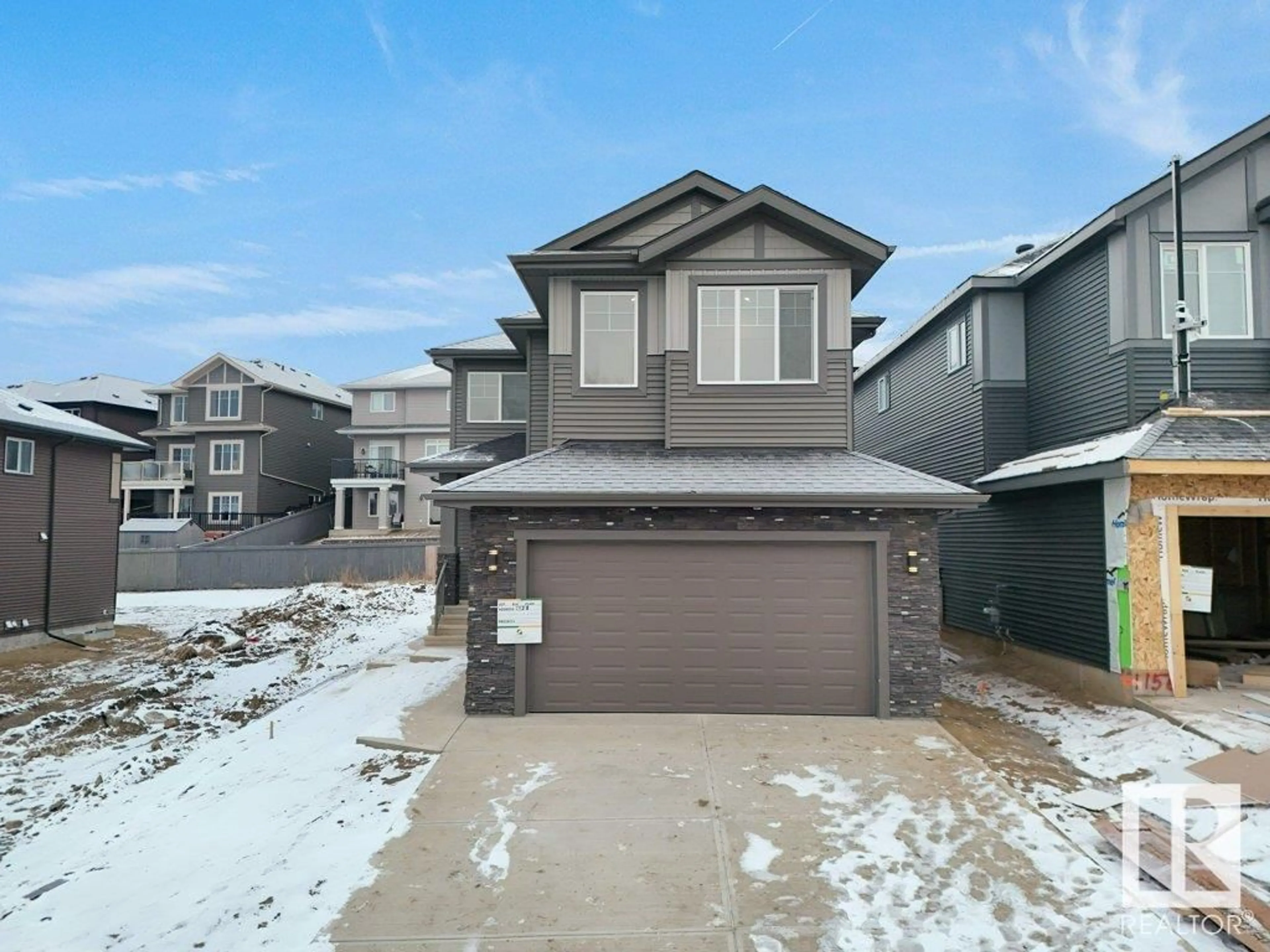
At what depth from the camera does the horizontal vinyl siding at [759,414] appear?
9961 millimetres

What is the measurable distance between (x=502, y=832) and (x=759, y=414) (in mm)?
6515

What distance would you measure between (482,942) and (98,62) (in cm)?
2497

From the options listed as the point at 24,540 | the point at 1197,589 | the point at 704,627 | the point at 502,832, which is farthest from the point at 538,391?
the point at 24,540

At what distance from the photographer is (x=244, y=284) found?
71.5 meters

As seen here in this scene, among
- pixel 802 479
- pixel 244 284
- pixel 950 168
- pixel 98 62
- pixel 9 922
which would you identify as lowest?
pixel 9 922

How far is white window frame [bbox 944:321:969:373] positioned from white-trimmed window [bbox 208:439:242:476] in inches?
1238

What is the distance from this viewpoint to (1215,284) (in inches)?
422

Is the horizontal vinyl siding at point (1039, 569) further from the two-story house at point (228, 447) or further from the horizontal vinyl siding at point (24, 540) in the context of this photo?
the two-story house at point (228, 447)

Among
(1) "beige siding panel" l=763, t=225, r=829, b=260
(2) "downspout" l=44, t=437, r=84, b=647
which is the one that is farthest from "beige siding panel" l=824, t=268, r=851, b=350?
(2) "downspout" l=44, t=437, r=84, b=647

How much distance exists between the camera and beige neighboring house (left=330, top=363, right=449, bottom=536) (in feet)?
108

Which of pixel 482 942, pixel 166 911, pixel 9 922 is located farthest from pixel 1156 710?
pixel 9 922

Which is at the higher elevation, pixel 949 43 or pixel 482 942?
pixel 949 43

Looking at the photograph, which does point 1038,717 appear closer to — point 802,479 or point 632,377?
point 802,479

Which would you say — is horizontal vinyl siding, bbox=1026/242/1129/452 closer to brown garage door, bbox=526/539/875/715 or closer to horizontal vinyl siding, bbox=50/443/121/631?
brown garage door, bbox=526/539/875/715
